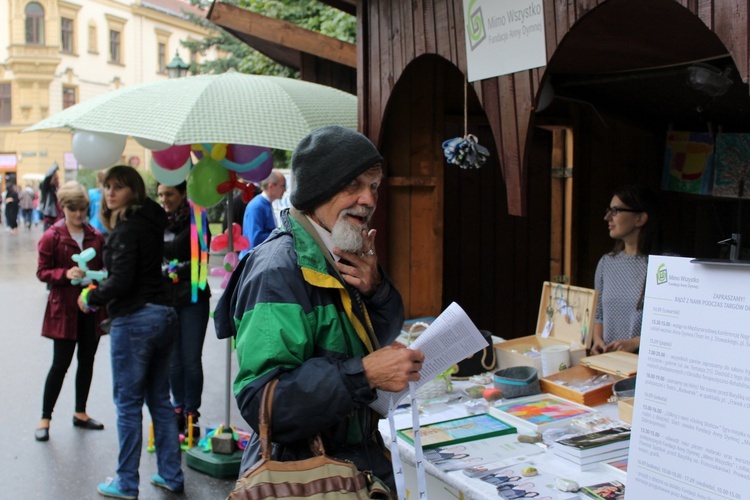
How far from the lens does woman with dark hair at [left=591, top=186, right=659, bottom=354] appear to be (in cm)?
394

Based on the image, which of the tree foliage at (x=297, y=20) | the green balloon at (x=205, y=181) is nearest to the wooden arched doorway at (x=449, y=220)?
the green balloon at (x=205, y=181)

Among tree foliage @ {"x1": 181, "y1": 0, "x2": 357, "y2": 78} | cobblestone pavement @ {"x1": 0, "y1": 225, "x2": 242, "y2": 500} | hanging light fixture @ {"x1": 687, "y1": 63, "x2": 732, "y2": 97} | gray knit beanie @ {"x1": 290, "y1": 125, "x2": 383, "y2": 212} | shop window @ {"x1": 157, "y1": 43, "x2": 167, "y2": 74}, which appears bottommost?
cobblestone pavement @ {"x1": 0, "y1": 225, "x2": 242, "y2": 500}

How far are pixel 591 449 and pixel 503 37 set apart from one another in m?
1.85

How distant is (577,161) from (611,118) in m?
0.43

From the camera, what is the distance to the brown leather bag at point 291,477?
70.4 inches

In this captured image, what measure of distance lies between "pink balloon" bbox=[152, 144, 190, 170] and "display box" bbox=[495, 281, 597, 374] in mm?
2628

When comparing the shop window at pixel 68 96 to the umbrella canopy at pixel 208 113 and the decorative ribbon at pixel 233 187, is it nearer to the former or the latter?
the decorative ribbon at pixel 233 187

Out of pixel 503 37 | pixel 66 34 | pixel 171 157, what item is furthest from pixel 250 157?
pixel 66 34

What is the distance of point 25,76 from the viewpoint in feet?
127

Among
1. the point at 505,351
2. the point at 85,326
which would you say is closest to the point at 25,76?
the point at 85,326

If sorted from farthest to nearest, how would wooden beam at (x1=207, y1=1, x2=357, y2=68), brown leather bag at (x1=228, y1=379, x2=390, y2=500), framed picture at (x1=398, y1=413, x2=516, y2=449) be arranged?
1. wooden beam at (x1=207, y1=1, x2=357, y2=68)
2. framed picture at (x1=398, y1=413, x2=516, y2=449)
3. brown leather bag at (x1=228, y1=379, x2=390, y2=500)

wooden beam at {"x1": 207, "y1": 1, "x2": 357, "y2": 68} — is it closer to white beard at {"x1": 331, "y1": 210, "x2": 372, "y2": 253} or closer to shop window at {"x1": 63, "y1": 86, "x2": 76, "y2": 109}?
white beard at {"x1": 331, "y1": 210, "x2": 372, "y2": 253}

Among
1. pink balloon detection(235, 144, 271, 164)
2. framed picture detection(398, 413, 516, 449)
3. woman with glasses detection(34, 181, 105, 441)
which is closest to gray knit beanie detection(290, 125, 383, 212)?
framed picture detection(398, 413, 516, 449)

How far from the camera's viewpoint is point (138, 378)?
4316mm
